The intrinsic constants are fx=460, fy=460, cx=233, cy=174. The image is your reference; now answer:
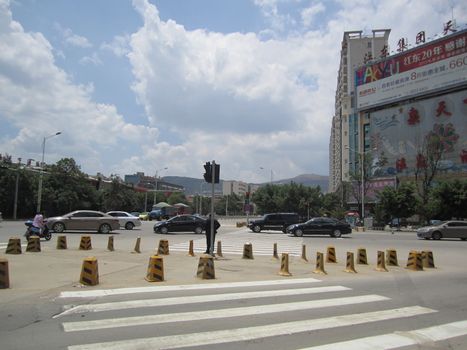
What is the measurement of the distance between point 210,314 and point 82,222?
23104 millimetres

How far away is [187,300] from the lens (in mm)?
8945

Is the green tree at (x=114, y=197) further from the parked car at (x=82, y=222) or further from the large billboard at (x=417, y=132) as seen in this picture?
the large billboard at (x=417, y=132)

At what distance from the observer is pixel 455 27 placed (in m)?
77.4

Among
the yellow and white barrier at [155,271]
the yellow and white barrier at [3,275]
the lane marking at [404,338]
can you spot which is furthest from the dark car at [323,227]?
the lane marking at [404,338]

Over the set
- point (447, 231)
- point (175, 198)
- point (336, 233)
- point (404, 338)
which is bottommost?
point (404, 338)

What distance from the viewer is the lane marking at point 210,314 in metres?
6.92

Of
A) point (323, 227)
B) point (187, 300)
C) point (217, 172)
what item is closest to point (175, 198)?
point (323, 227)

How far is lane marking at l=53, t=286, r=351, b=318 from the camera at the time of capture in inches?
316

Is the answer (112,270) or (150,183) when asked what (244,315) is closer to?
(112,270)

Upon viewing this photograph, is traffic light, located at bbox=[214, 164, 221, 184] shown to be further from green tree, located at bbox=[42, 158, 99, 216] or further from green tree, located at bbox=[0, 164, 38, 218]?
green tree, located at bbox=[42, 158, 99, 216]

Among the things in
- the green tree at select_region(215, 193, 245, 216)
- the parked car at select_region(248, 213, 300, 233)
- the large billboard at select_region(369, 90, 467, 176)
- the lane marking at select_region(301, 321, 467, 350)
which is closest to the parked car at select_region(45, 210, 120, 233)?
the parked car at select_region(248, 213, 300, 233)

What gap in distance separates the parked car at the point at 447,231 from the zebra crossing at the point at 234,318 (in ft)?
86.8

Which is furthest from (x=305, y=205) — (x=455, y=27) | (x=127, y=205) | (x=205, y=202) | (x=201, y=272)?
(x=201, y=272)

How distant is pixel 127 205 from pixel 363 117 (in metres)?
54.2
